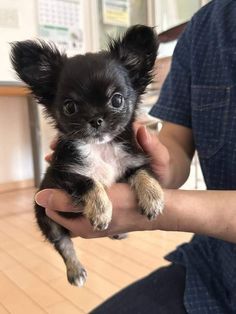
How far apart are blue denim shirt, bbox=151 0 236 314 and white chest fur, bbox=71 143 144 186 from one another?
0.77 feet

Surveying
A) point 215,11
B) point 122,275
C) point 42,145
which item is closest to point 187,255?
point 215,11

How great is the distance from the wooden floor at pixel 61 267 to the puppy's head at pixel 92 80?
1.10 m

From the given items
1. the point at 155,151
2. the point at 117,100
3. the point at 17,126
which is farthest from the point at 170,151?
the point at 17,126

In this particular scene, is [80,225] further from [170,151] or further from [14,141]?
[14,141]

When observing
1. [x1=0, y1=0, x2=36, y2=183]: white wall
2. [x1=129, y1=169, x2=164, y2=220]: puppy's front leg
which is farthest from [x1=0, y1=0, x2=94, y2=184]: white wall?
[x1=129, y1=169, x2=164, y2=220]: puppy's front leg

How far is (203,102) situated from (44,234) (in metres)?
0.62

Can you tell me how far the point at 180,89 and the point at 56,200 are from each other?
22.8 inches

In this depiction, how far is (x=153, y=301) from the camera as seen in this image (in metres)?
1.09

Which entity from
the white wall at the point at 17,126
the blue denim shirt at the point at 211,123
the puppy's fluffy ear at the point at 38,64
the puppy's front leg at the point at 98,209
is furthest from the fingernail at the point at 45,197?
the white wall at the point at 17,126

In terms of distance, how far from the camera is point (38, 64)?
101 centimetres

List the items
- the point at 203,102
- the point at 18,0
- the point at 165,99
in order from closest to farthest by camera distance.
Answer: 1. the point at 203,102
2. the point at 165,99
3. the point at 18,0

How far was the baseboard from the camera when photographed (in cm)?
400

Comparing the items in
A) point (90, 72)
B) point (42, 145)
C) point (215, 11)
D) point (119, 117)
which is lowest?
point (42, 145)

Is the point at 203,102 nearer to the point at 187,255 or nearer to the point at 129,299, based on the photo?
the point at 187,255
